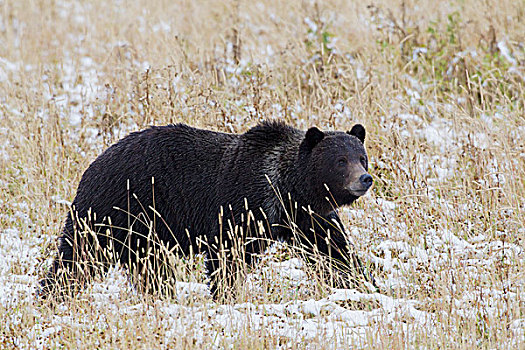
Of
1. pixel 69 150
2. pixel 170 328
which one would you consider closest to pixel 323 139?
pixel 170 328

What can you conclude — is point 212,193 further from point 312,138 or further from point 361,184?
point 361,184

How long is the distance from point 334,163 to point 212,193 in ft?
3.52

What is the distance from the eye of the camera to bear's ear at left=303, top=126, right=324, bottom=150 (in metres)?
5.80

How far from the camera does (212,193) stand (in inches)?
234

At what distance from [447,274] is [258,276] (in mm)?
1684

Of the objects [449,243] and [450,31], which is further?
[450,31]

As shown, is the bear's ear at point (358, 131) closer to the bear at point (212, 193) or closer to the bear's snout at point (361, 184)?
the bear at point (212, 193)

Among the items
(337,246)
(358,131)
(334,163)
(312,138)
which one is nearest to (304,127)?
(358,131)

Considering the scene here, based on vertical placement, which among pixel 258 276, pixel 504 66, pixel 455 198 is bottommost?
pixel 258 276

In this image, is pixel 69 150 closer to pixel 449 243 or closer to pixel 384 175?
pixel 384 175

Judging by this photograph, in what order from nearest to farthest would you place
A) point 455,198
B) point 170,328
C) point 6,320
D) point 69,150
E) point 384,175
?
1. point 170,328
2. point 6,320
3. point 455,198
4. point 384,175
5. point 69,150

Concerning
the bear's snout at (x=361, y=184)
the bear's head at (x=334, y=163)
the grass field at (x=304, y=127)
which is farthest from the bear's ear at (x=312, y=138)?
the grass field at (x=304, y=127)

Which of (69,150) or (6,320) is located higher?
(69,150)

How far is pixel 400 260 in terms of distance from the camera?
5.96 m
